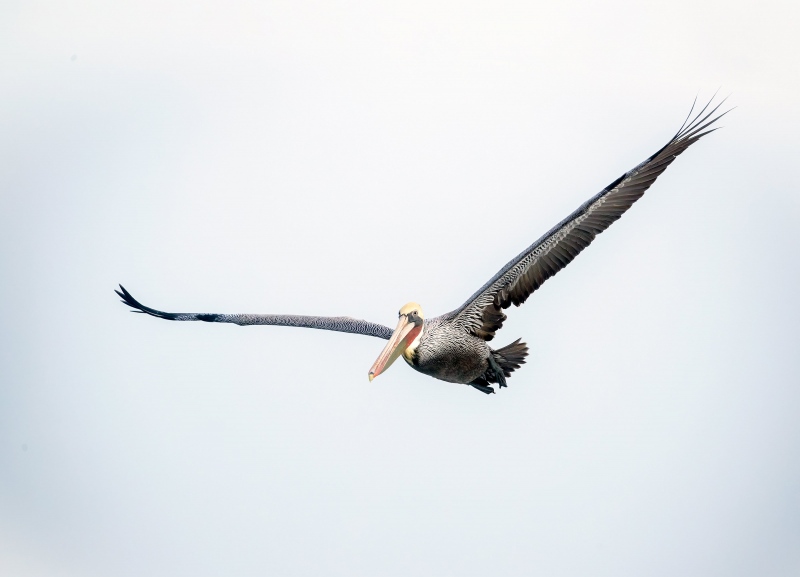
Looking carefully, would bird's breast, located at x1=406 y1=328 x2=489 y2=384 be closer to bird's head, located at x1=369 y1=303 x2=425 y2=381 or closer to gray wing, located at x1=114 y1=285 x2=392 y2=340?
bird's head, located at x1=369 y1=303 x2=425 y2=381

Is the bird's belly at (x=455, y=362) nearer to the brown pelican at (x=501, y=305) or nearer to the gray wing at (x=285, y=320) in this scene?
the brown pelican at (x=501, y=305)

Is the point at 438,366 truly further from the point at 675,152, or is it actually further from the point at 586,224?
the point at 675,152

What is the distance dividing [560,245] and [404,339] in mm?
2093

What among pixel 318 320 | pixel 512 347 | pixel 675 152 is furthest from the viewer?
pixel 318 320

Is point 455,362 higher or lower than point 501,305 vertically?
lower

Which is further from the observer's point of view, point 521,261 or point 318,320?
point 318,320

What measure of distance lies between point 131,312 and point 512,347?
17.4 ft

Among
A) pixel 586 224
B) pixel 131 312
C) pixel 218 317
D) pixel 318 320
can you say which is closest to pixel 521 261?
pixel 586 224

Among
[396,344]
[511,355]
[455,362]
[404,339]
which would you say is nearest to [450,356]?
[455,362]

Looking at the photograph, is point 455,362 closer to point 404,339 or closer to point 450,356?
point 450,356

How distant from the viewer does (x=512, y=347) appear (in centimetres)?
1441

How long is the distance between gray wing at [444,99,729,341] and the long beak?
0.56 metres

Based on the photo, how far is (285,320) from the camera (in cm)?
1597

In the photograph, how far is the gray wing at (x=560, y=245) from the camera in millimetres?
13352
